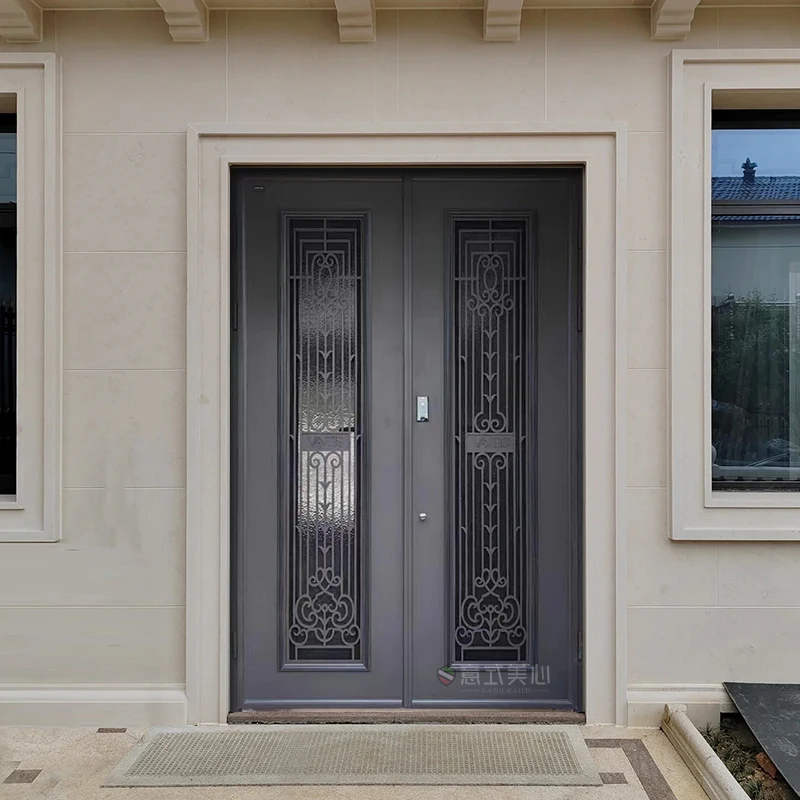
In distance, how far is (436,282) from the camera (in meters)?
2.82

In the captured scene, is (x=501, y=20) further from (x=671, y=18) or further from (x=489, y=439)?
(x=489, y=439)

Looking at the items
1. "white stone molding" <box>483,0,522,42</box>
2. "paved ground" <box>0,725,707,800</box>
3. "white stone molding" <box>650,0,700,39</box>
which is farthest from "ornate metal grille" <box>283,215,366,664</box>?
"white stone molding" <box>650,0,700,39</box>

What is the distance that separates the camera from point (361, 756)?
2502 mm

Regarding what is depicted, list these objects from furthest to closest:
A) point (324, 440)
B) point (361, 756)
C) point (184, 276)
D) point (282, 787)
Answer: point (324, 440) → point (184, 276) → point (361, 756) → point (282, 787)

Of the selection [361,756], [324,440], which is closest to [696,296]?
[324,440]

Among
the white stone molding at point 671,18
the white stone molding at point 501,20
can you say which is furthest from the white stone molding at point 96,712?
the white stone molding at point 671,18

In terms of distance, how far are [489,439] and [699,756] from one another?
129 cm

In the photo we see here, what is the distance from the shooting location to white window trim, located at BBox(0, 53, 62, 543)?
2.70m

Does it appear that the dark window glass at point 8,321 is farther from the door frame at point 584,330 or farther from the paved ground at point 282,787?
the paved ground at point 282,787

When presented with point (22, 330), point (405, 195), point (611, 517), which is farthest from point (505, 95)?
point (22, 330)

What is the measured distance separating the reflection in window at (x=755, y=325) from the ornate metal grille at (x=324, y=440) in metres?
1.42

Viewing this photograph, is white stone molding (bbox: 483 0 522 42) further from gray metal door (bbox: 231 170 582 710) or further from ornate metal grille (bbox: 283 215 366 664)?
ornate metal grille (bbox: 283 215 366 664)

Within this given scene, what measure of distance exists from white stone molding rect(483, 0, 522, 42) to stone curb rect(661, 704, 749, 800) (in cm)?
257

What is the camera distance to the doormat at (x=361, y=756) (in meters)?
2.37
